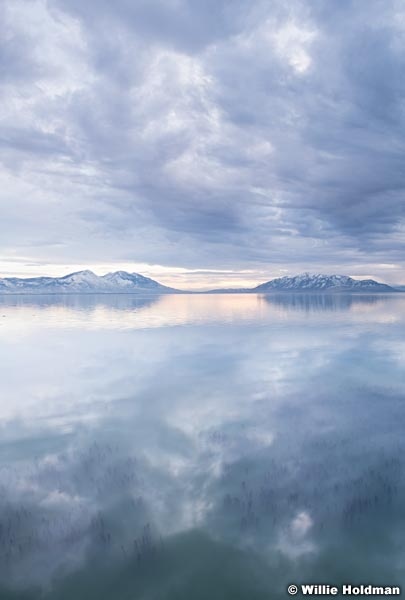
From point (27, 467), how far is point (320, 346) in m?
45.5

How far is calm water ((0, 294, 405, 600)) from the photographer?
12320 millimetres

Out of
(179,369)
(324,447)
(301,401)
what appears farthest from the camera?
(179,369)

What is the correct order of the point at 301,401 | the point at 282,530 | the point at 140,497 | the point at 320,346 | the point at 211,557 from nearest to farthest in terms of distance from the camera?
the point at 211,557, the point at 282,530, the point at 140,497, the point at 301,401, the point at 320,346

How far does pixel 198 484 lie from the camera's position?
17.2m

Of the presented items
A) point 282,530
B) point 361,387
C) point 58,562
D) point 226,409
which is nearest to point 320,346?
point 361,387

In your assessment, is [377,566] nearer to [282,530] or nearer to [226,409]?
[282,530]

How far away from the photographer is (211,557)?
1286 cm

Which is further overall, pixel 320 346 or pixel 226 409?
pixel 320 346

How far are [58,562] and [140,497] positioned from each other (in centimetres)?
422

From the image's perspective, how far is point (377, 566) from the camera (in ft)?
40.9

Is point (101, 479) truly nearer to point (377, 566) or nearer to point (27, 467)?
point (27, 467)

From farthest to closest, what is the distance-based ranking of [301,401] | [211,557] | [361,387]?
[361,387] → [301,401] → [211,557]

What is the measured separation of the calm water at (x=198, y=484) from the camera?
40.4 ft

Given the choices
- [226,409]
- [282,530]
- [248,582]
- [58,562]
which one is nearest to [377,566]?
[282,530]
